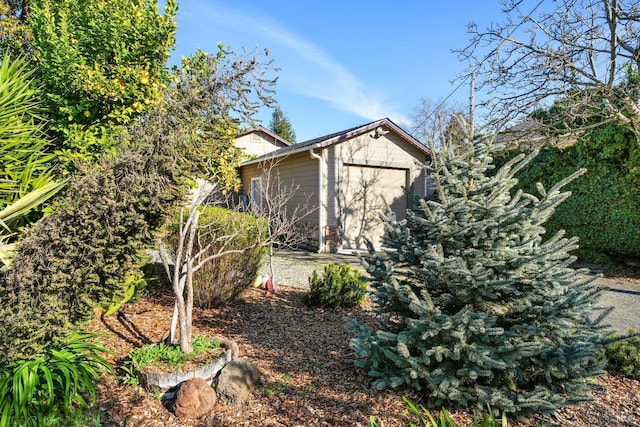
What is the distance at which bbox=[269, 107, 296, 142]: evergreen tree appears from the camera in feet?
102

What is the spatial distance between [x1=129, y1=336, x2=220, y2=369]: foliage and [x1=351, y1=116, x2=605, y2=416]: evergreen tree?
140 cm

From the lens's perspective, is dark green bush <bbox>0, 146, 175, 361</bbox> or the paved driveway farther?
the paved driveway

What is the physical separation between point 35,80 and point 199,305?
337 centimetres

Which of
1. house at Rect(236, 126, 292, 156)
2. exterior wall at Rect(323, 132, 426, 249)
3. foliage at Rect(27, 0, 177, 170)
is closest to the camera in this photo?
foliage at Rect(27, 0, 177, 170)

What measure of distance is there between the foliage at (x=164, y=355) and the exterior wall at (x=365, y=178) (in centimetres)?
751

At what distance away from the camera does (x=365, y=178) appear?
434 inches

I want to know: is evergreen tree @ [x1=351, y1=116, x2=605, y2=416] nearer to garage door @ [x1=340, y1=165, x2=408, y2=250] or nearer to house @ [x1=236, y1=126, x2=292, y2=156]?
garage door @ [x1=340, y1=165, x2=408, y2=250]

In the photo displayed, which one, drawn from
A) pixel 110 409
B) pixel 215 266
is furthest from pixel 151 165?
pixel 215 266

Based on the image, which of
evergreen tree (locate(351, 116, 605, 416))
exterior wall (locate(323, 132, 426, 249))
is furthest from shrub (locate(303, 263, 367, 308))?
exterior wall (locate(323, 132, 426, 249))

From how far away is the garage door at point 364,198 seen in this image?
10703mm

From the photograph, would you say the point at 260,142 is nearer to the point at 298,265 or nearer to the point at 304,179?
the point at 304,179

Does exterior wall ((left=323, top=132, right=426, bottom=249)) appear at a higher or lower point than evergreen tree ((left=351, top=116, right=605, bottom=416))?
higher

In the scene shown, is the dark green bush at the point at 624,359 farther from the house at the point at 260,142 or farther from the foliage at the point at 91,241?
the house at the point at 260,142

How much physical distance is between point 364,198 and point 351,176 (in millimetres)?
843
